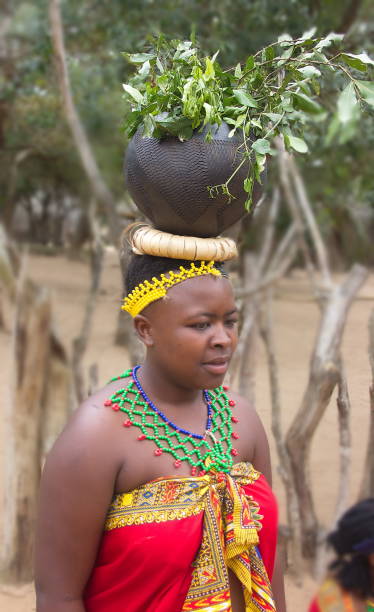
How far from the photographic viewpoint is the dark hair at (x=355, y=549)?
1.50 meters

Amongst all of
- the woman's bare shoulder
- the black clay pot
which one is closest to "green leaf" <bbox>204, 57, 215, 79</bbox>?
the black clay pot

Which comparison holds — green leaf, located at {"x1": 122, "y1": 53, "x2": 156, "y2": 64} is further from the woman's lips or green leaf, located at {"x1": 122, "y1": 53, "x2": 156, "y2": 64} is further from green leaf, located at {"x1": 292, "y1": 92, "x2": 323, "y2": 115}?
the woman's lips

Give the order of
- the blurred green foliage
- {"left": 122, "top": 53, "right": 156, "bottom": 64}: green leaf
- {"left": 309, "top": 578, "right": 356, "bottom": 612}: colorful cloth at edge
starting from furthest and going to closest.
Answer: the blurred green foliage
{"left": 122, "top": 53, "right": 156, "bottom": 64}: green leaf
{"left": 309, "top": 578, "right": 356, "bottom": 612}: colorful cloth at edge

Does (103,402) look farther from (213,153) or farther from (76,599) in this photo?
(213,153)

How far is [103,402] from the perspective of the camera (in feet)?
5.36

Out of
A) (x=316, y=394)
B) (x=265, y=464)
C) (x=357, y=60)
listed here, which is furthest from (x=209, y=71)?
(x=316, y=394)

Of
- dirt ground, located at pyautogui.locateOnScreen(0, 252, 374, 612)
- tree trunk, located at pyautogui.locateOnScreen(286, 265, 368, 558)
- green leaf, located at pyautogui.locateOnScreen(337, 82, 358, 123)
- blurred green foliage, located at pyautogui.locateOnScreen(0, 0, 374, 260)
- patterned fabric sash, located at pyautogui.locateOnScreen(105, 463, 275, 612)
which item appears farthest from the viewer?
blurred green foliage, located at pyautogui.locateOnScreen(0, 0, 374, 260)

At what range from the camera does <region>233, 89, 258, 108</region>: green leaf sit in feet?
Result: 5.33

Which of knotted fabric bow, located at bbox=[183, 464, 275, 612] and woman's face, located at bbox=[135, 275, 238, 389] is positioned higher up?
woman's face, located at bbox=[135, 275, 238, 389]

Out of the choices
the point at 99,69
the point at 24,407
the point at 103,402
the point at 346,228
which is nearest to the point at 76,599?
the point at 103,402

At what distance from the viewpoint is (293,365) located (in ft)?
23.4

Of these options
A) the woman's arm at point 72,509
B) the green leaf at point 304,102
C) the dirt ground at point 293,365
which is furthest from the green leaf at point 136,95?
the dirt ground at point 293,365

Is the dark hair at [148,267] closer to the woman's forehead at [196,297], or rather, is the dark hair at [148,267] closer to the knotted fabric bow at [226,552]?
the woman's forehead at [196,297]

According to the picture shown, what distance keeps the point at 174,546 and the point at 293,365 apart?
568 cm
